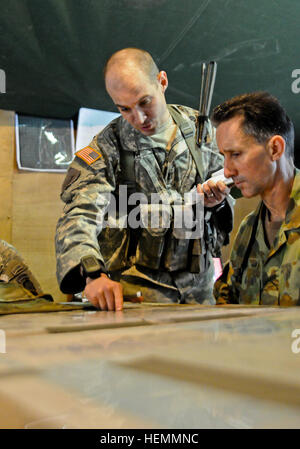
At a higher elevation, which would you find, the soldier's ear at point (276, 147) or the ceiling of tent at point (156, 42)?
the ceiling of tent at point (156, 42)

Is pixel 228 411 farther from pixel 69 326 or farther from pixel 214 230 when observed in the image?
pixel 214 230

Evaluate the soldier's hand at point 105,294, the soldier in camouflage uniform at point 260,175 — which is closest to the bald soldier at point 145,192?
the soldier in camouflage uniform at point 260,175

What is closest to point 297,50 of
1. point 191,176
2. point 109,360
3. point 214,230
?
point 191,176

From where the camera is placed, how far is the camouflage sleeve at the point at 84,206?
138 centimetres

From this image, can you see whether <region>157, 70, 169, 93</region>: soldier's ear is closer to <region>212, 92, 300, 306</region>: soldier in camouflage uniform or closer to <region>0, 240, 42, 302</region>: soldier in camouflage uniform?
<region>212, 92, 300, 306</region>: soldier in camouflage uniform

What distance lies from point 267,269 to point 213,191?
374 millimetres

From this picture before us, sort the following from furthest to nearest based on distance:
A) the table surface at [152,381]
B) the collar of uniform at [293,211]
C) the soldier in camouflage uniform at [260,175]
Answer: the soldier in camouflage uniform at [260,175] < the collar of uniform at [293,211] < the table surface at [152,381]

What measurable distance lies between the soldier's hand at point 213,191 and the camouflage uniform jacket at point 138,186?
0.54 feet

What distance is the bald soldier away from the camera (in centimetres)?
163

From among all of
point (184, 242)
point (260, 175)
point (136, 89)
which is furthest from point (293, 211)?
point (136, 89)

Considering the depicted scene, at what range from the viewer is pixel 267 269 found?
1388 mm

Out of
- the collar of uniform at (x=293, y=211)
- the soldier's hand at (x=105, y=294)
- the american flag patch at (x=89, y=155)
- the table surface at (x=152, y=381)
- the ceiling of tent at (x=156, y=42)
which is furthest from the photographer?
the ceiling of tent at (x=156, y=42)

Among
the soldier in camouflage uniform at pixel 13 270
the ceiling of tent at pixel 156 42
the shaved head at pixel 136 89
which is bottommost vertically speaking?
the soldier in camouflage uniform at pixel 13 270

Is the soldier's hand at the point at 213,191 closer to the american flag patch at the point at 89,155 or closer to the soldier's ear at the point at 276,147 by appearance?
the soldier's ear at the point at 276,147
